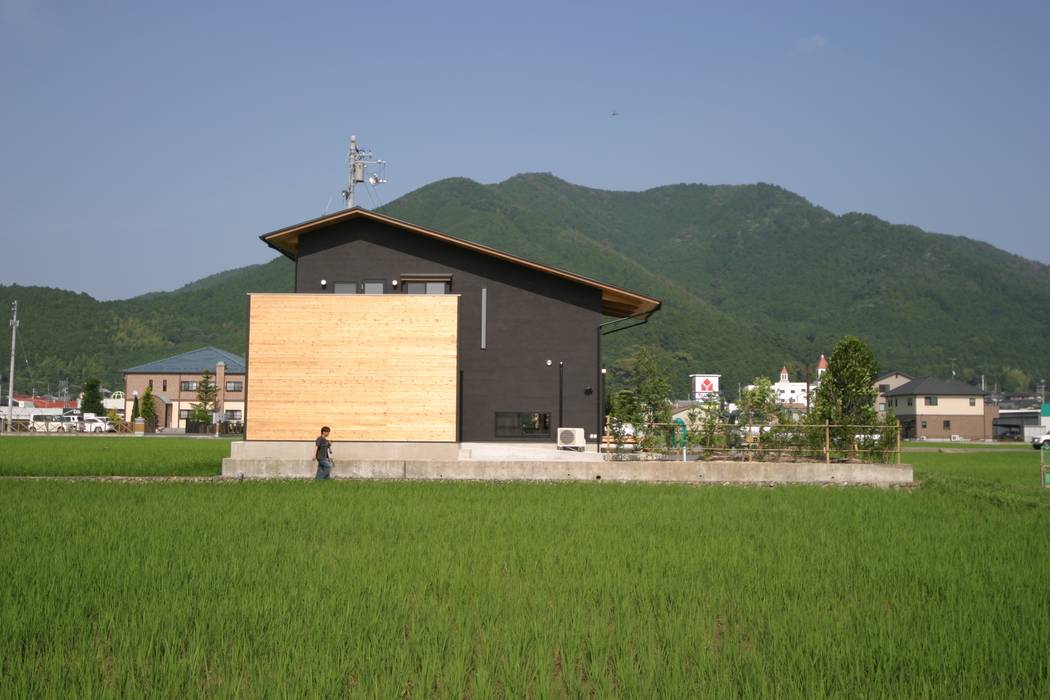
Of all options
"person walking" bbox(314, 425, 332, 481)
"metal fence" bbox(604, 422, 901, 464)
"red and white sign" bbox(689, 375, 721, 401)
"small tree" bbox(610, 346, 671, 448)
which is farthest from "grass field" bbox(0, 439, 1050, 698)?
"red and white sign" bbox(689, 375, 721, 401)

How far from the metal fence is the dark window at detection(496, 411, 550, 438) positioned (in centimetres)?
225

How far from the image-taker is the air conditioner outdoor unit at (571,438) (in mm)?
28391

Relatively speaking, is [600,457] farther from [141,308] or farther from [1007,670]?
[141,308]

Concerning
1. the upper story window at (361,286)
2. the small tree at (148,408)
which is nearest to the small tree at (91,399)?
the small tree at (148,408)

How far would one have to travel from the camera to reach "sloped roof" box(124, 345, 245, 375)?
9388cm

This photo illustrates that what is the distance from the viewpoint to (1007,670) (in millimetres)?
6277

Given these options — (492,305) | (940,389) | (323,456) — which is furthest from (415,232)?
(940,389)

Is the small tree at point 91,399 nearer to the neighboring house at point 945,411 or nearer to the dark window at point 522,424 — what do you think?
the dark window at point 522,424

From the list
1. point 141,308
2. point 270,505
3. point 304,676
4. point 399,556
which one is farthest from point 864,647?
point 141,308

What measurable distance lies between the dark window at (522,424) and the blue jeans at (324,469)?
807cm

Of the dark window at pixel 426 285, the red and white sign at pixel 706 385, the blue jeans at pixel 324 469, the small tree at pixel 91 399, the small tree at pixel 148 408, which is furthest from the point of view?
the small tree at pixel 91 399

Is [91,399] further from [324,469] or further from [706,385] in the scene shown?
[324,469]

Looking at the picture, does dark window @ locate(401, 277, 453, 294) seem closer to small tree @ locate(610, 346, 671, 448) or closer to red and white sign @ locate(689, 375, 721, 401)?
small tree @ locate(610, 346, 671, 448)

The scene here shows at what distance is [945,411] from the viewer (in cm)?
9550
